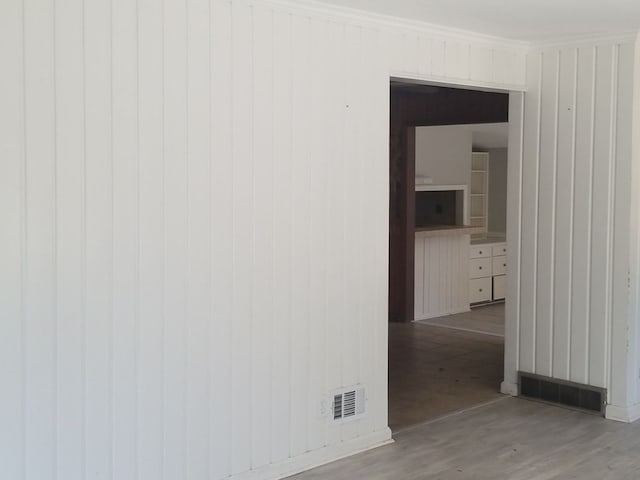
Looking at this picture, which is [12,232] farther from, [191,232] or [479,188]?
[479,188]

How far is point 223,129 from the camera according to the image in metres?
3.78

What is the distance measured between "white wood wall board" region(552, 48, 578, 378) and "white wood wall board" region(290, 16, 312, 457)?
201 centimetres

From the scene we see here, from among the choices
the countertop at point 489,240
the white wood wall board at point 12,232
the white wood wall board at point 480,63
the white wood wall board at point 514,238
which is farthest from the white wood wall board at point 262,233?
the countertop at point 489,240

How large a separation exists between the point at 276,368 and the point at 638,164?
2.66 metres

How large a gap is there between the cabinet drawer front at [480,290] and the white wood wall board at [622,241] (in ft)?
14.5

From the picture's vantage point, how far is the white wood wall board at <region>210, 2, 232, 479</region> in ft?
12.3

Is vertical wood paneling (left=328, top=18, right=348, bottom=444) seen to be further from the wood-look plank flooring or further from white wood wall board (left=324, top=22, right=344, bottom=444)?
the wood-look plank flooring

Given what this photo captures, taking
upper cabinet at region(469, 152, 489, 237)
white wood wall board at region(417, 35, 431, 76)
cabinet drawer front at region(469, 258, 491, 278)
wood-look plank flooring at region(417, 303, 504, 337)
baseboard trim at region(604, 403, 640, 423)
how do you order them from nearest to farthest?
white wood wall board at region(417, 35, 431, 76), baseboard trim at region(604, 403, 640, 423), wood-look plank flooring at region(417, 303, 504, 337), cabinet drawer front at region(469, 258, 491, 278), upper cabinet at region(469, 152, 489, 237)

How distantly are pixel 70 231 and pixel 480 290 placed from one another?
715cm

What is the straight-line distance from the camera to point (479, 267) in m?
9.74

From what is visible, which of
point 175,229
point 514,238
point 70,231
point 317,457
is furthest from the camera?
point 514,238

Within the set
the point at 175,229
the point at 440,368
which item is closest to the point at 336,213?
the point at 175,229

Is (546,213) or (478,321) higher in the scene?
(546,213)

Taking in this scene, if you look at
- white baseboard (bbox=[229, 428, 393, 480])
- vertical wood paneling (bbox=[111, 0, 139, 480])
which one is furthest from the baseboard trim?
vertical wood paneling (bbox=[111, 0, 139, 480])
